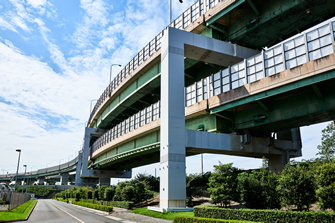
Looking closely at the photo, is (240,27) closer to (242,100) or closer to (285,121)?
(242,100)

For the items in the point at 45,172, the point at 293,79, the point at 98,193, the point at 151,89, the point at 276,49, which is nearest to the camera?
the point at 293,79

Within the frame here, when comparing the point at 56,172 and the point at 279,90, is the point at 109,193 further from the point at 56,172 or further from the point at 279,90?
the point at 56,172

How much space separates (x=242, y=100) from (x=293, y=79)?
16.0 ft

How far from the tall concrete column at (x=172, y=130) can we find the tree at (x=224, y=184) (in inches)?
145

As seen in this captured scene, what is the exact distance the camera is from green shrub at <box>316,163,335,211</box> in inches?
495

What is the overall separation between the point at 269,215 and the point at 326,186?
10.7 ft

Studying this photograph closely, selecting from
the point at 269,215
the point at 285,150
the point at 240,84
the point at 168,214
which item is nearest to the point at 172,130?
the point at 168,214

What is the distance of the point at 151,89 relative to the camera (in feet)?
125

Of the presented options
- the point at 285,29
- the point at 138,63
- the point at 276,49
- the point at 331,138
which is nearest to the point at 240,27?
the point at 285,29

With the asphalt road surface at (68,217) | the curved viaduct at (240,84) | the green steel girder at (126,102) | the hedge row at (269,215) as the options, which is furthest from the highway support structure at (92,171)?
the hedge row at (269,215)

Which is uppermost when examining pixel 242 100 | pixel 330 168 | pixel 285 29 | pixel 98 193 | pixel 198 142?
pixel 285 29

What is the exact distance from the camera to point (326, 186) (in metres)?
12.9

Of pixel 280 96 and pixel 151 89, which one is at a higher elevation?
pixel 151 89

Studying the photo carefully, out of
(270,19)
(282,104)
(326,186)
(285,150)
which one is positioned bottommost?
(326,186)
